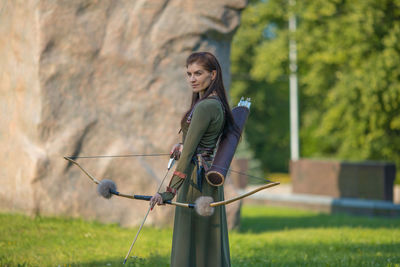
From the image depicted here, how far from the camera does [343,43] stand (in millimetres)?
14562

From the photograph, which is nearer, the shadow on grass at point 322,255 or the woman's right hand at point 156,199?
the woman's right hand at point 156,199

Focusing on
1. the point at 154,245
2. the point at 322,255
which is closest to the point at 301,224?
the point at 322,255

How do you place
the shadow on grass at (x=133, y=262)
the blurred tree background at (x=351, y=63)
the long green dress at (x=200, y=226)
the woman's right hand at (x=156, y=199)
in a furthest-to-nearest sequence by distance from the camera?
1. the blurred tree background at (x=351, y=63)
2. the shadow on grass at (x=133, y=262)
3. the long green dress at (x=200, y=226)
4. the woman's right hand at (x=156, y=199)

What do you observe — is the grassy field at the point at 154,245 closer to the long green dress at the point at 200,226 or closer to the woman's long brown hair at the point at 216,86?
the long green dress at the point at 200,226

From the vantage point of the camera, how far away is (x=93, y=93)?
7.47m

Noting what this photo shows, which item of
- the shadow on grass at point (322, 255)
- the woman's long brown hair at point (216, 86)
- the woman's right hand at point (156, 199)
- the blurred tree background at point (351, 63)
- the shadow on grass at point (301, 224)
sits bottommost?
the shadow on grass at point (322, 255)

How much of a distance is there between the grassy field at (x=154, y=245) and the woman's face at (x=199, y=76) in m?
2.08

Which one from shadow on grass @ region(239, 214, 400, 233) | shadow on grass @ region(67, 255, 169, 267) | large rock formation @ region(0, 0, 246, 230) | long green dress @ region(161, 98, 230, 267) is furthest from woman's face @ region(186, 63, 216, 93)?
shadow on grass @ region(239, 214, 400, 233)

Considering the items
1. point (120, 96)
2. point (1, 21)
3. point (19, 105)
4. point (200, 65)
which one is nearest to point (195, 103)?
point (200, 65)

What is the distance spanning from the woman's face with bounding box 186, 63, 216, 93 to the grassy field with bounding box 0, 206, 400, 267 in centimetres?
208

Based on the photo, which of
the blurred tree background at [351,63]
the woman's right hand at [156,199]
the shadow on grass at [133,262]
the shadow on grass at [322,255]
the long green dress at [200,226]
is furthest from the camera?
the blurred tree background at [351,63]

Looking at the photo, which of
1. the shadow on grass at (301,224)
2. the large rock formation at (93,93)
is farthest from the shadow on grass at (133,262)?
the shadow on grass at (301,224)

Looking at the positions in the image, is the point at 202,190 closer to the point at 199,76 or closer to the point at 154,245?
the point at 199,76

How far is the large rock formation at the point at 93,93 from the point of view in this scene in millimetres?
7266
